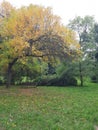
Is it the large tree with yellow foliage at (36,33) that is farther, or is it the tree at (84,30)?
the tree at (84,30)

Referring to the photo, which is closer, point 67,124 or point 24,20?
point 67,124

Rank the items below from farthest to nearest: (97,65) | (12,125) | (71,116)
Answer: (97,65) < (71,116) < (12,125)

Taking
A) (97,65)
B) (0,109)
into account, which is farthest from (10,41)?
(97,65)

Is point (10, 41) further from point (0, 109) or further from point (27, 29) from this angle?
point (0, 109)

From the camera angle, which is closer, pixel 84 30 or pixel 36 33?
pixel 36 33

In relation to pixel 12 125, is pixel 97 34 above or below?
above

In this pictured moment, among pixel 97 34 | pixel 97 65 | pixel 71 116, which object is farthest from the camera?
pixel 97 34

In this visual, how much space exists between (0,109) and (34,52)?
11984mm

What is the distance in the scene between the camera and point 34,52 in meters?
23.1

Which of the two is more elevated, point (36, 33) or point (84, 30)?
point (84, 30)

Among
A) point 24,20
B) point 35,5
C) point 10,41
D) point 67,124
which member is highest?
point 35,5

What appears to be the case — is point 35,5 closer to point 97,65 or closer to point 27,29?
point 27,29

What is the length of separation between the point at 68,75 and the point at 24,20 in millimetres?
12410

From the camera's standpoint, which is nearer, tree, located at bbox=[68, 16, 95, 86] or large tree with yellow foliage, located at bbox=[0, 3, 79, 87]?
large tree with yellow foliage, located at bbox=[0, 3, 79, 87]
